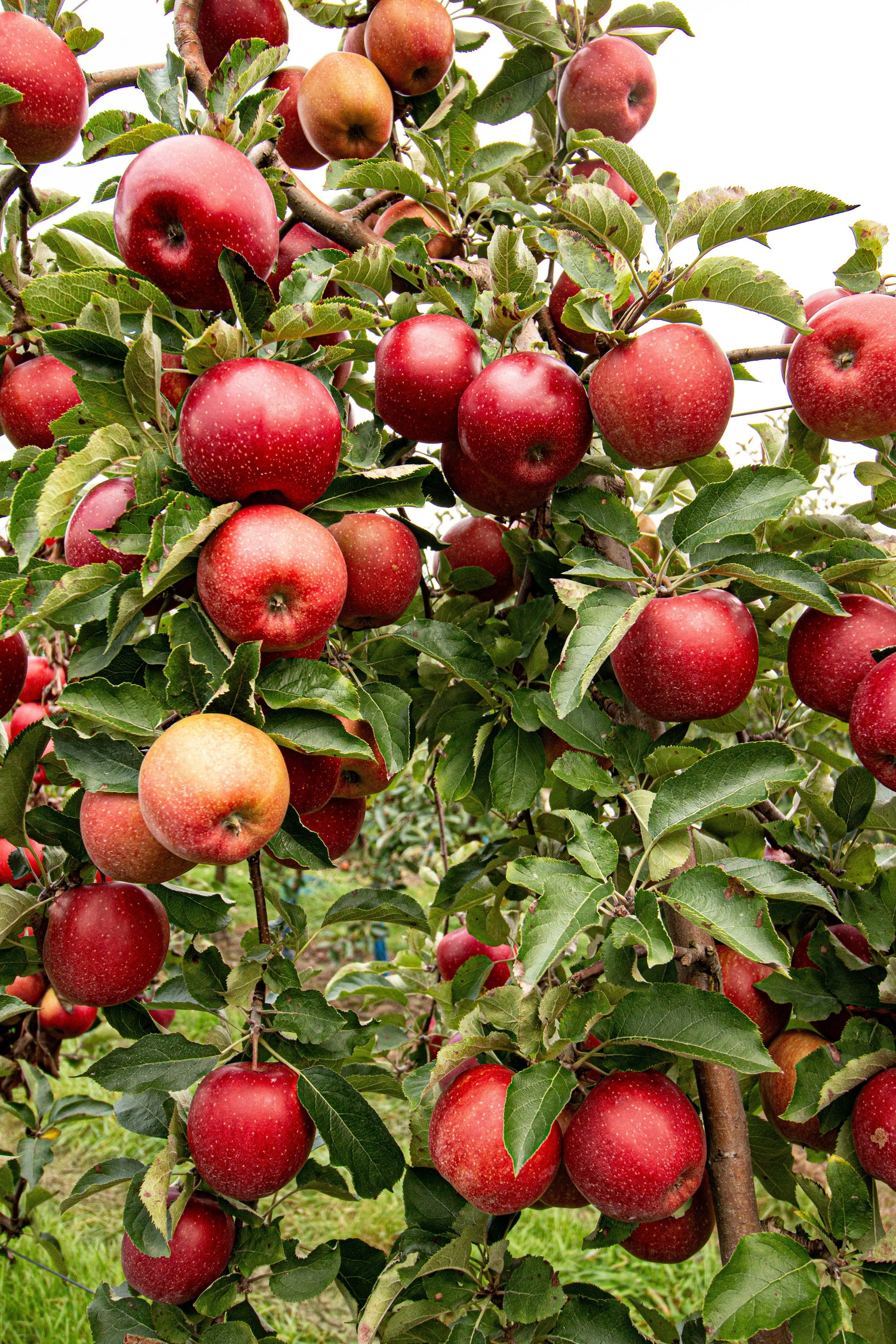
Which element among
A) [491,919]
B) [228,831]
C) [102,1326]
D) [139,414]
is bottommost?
[102,1326]

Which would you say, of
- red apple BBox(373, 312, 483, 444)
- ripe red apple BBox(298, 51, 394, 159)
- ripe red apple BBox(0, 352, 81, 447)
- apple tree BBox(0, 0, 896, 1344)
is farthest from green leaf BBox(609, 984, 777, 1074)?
ripe red apple BBox(298, 51, 394, 159)

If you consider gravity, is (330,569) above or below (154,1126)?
above

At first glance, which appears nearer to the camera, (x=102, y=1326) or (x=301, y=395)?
(x=301, y=395)

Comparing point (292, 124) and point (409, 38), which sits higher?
point (409, 38)

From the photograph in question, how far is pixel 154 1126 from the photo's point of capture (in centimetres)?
140

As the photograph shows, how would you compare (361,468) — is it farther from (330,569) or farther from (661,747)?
(661,747)

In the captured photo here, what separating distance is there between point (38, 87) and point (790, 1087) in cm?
181

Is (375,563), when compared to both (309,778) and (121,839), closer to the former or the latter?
(309,778)

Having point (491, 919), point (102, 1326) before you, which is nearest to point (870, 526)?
point (491, 919)

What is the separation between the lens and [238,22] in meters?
1.59

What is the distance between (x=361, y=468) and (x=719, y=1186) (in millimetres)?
1037

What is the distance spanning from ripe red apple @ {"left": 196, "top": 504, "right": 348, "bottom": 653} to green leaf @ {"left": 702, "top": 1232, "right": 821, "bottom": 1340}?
84 centimetres

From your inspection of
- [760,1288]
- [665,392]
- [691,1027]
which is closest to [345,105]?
[665,392]

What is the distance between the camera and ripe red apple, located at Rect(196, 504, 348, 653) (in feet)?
3.22
